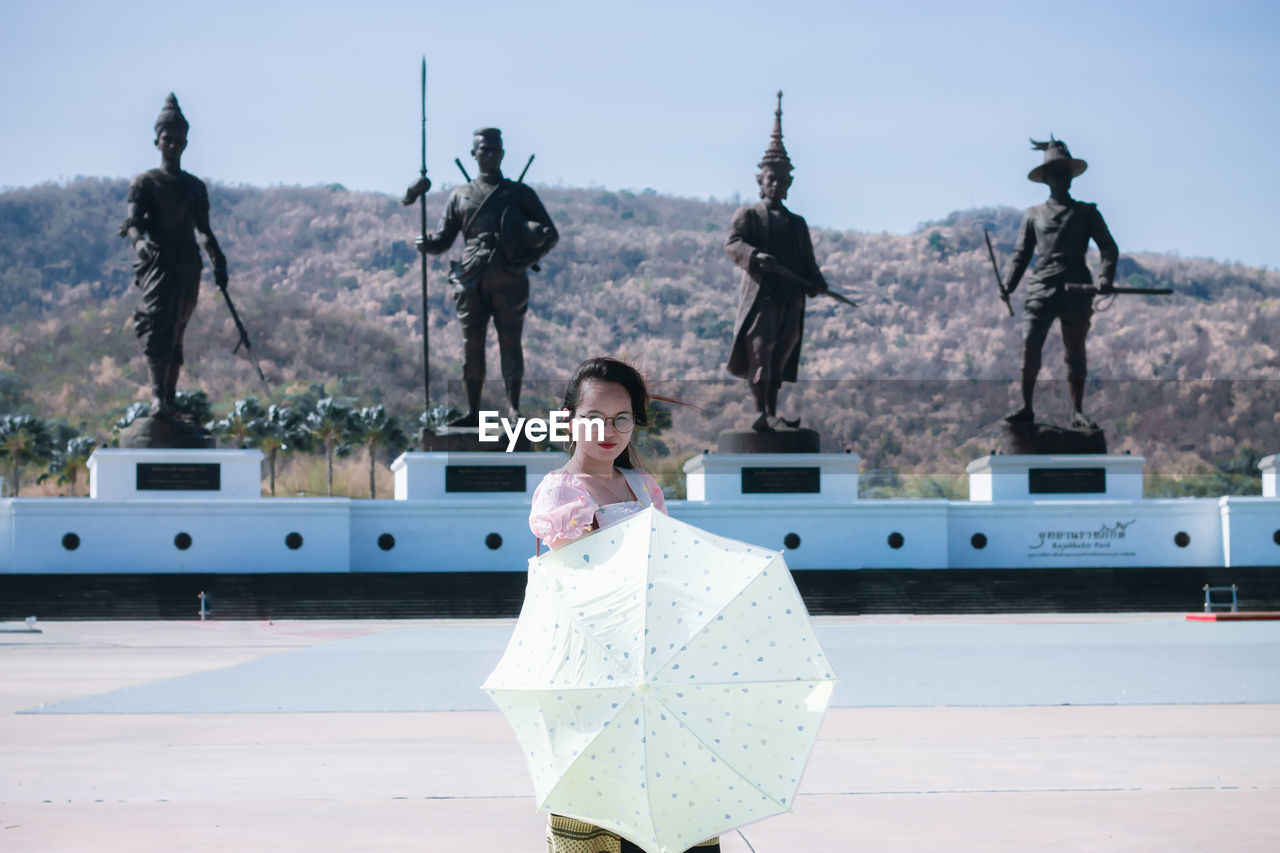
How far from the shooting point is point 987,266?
82.4 metres

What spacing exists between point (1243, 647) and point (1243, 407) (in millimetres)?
17807

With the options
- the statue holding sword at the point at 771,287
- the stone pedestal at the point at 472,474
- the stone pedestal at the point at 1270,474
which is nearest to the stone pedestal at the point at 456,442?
the stone pedestal at the point at 472,474

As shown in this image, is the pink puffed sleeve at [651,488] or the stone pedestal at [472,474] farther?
the stone pedestal at [472,474]

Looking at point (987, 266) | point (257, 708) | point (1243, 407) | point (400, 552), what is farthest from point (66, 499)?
point (987, 266)

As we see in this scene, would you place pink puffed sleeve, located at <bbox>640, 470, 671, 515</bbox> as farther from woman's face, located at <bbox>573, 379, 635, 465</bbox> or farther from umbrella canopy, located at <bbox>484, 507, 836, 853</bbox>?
umbrella canopy, located at <bbox>484, 507, 836, 853</bbox>

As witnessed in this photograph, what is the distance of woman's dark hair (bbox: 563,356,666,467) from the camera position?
11.9 feet

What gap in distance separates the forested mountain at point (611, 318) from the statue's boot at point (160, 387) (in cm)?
2761

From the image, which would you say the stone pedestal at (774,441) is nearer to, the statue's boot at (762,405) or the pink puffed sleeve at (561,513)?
the statue's boot at (762,405)

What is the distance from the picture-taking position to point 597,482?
360 centimetres

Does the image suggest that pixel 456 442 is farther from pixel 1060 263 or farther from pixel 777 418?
pixel 1060 263

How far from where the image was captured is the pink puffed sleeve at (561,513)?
3.35 meters

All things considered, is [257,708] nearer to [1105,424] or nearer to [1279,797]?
[1279,797]

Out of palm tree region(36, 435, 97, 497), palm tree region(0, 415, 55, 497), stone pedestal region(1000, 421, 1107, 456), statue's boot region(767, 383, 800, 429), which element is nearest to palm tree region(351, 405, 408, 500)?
palm tree region(36, 435, 97, 497)

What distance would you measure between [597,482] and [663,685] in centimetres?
64
